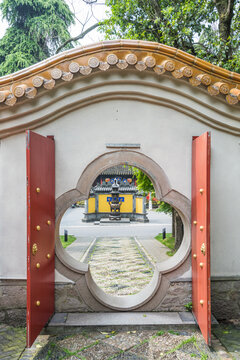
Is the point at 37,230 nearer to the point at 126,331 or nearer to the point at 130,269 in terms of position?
the point at 126,331

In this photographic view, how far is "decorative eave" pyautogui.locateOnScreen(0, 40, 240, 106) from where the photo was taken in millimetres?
3666

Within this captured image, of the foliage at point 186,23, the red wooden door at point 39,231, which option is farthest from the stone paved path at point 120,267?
the foliage at point 186,23

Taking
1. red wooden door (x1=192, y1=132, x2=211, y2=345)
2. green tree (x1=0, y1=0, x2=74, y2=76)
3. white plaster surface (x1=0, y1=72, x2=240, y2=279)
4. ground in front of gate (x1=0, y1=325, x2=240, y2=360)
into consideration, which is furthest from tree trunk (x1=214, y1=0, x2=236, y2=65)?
green tree (x1=0, y1=0, x2=74, y2=76)

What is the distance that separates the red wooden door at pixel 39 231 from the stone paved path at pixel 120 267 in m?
2.26

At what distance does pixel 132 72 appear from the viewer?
3.94m

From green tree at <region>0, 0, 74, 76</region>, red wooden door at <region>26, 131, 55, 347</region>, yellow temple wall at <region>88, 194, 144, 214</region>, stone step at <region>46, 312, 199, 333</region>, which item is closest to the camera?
red wooden door at <region>26, 131, 55, 347</region>

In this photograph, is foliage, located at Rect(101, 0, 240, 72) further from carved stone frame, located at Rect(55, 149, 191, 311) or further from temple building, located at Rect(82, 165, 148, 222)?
temple building, located at Rect(82, 165, 148, 222)

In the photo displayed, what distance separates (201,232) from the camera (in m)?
3.49

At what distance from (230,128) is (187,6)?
397cm

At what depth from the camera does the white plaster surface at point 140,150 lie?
13.0 ft

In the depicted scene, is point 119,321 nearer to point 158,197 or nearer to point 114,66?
point 158,197

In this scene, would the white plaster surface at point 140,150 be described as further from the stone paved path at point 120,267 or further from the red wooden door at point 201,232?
the stone paved path at point 120,267

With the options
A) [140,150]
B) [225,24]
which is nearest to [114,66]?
[140,150]

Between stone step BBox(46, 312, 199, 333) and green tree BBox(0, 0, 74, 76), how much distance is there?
1533 centimetres
